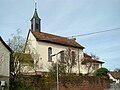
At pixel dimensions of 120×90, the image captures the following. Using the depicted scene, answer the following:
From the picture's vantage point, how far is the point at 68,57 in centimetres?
5478

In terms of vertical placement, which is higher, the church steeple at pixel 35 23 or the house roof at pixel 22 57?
the church steeple at pixel 35 23

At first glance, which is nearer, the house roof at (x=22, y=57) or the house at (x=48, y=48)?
the house roof at (x=22, y=57)

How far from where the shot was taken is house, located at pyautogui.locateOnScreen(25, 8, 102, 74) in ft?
177

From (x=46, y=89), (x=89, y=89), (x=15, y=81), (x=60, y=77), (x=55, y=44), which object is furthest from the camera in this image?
(x=55, y=44)

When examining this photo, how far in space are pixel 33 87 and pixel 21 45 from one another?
6.22 m

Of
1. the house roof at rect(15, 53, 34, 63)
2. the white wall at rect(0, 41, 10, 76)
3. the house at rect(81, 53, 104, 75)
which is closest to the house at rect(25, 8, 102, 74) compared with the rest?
the house at rect(81, 53, 104, 75)

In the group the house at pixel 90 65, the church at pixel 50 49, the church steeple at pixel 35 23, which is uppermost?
the church steeple at pixel 35 23

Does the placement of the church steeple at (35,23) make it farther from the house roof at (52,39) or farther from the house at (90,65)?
the house at (90,65)

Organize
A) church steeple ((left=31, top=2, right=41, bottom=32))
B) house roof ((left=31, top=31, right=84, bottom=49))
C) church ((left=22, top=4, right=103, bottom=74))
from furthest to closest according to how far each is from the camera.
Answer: church steeple ((left=31, top=2, right=41, bottom=32)) → house roof ((left=31, top=31, right=84, bottom=49)) → church ((left=22, top=4, right=103, bottom=74))

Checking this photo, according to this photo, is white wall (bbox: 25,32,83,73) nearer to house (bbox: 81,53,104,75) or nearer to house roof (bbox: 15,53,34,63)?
house (bbox: 81,53,104,75)

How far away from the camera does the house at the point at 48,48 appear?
53.9 meters

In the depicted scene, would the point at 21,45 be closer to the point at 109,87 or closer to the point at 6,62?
the point at 6,62

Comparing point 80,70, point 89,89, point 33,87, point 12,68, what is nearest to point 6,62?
point 12,68

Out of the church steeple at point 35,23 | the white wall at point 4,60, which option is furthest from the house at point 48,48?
the white wall at point 4,60
